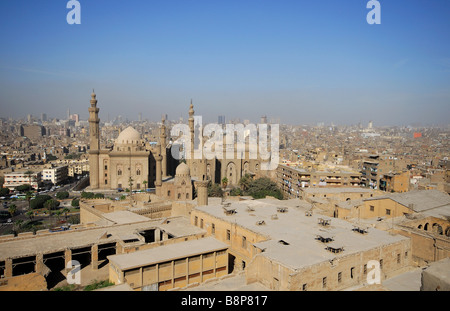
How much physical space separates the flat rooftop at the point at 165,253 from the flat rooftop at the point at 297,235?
2156 mm

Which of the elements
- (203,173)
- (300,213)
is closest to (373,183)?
(203,173)

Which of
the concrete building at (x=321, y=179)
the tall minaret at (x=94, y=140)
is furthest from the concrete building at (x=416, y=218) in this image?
the tall minaret at (x=94, y=140)

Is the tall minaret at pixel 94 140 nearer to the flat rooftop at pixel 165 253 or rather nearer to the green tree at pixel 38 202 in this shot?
the green tree at pixel 38 202

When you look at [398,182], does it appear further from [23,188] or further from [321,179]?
[23,188]

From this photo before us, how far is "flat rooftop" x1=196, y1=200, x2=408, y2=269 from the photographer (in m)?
14.2

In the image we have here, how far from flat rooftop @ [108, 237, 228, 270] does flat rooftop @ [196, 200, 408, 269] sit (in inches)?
84.9

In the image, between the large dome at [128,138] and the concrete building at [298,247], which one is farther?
the large dome at [128,138]

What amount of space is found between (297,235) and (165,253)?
6.28m

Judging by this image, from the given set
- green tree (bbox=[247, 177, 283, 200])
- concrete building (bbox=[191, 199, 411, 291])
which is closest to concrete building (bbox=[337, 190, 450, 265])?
concrete building (bbox=[191, 199, 411, 291])

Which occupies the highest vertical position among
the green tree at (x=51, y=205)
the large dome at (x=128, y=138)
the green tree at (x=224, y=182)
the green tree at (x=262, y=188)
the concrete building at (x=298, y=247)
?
the large dome at (x=128, y=138)

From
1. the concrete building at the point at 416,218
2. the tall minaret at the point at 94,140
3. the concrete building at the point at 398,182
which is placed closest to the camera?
the concrete building at the point at 416,218

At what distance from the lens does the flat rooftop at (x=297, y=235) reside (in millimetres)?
14219

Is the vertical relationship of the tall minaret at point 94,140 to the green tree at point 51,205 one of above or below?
above

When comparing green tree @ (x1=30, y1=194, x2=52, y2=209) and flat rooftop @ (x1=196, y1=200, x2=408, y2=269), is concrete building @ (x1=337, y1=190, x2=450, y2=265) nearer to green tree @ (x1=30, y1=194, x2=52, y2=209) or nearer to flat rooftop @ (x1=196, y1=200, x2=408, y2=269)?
flat rooftop @ (x1=196, y1=200, x2=408, y2=269)
